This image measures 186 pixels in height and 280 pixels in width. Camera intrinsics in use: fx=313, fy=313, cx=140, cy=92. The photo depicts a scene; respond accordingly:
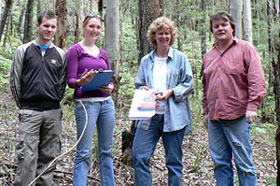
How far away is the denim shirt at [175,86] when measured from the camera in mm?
3568

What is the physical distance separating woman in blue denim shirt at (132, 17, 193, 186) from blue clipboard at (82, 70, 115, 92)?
1.43 feet

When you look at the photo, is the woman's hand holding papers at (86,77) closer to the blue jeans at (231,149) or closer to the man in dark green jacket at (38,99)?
the man in dark green jacket at (38,99)

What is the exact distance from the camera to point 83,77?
339 centimetres

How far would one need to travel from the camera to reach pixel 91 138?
3.60 m

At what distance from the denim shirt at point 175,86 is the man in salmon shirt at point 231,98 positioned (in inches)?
10.5

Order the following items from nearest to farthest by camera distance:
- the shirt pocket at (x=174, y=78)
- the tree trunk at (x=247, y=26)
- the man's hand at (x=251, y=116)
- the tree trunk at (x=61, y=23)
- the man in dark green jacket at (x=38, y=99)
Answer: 1. the man's hand at (x=251, y=116)
2. the man in dark green jacket at (x=38, y=99)
3. the shirt pocket at (x=174, y=78)
4. the tree trunk at (x=61, y=23)
5. the tree trunk at (x=247, y=26)

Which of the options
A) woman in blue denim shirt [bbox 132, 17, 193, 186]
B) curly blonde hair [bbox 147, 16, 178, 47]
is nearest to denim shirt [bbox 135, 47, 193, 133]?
woman in blue denim shirt [bbox 132, 17, 193, 186]

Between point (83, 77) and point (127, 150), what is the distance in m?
1.89

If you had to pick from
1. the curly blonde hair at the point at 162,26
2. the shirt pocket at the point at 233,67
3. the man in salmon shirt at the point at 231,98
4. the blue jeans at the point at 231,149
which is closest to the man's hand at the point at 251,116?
the man in salmon shirt at the point at 231,98

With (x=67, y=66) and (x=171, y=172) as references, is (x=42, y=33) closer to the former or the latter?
(x=67, y=66)

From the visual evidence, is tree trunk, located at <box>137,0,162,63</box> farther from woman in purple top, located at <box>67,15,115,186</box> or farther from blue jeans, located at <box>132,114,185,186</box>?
blue jeans, located at <box>132,114,185,186</box>

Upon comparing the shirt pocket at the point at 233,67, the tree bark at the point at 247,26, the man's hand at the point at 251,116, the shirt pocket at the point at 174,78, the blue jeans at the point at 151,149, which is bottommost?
the blue jeans at the point at 151,149

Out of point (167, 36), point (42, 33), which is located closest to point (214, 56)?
point (167, 36)

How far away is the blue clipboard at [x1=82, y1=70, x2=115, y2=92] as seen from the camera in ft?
11.3
